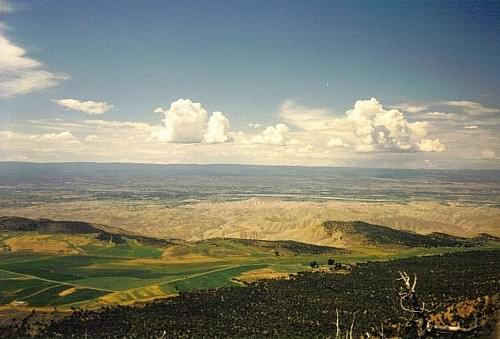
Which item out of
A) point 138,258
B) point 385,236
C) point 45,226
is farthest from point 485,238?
point 45,226

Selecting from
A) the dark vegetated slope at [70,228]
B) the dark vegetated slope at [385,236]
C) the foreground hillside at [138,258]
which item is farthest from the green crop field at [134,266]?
the dark vegetated slope at [385,236]

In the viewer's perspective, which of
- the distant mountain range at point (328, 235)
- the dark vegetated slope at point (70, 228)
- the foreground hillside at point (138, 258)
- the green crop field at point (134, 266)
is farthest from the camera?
the distant mountain range at point (328, 235)

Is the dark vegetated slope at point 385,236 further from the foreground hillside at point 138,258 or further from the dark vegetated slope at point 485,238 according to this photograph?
the dark vegetated slope at point 485,238

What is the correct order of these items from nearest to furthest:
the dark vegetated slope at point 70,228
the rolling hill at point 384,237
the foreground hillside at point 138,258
A: the foreground hillside at point 138,258 → the dark vegetated slope at point 70,228 → the rolling hill at point 384,237

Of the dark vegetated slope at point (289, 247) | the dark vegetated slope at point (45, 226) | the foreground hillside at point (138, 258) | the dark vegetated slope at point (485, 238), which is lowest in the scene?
the dark vegetated slope at point (289, 247)

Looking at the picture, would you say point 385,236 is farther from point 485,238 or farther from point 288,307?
point 288,307

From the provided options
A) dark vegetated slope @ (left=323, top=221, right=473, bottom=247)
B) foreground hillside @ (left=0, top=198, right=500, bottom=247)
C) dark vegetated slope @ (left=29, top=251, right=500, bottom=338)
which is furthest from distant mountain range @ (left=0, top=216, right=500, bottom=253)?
dark vegetated slope @ (left=29, top=251, right=500, bottom=338)

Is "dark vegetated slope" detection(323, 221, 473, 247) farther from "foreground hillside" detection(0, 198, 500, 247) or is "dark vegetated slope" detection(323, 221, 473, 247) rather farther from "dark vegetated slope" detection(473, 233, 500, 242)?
"foreground hillside" detection(0, 198, 500, 247)

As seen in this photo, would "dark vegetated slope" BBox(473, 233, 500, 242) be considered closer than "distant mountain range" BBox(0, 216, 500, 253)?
No
